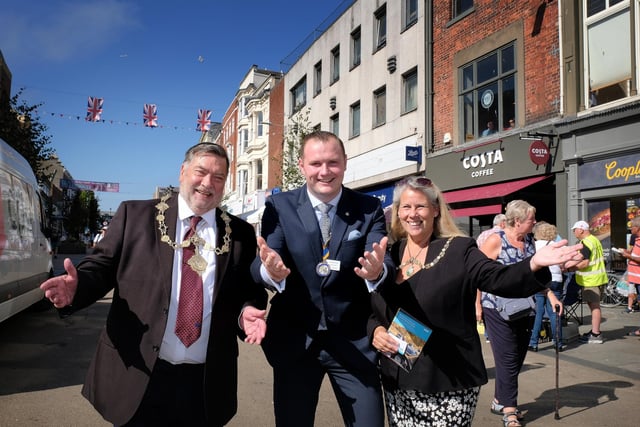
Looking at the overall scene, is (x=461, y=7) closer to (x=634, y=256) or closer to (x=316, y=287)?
(x=634, y=256)

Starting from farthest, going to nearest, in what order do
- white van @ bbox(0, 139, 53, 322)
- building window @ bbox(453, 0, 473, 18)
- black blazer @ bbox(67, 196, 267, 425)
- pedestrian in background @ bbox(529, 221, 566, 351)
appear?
building window @ bbox(453, 0, 473, 18) < pedestrian in background @ bbox(529, 221, 566, 351) < white van @ bbox(0, 139, 53, 322) < black blazer @ bbox(67, 196, 267, 425)

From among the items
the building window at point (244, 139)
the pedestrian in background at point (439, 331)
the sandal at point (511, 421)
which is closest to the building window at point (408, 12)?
the sandal at point (511, 421)

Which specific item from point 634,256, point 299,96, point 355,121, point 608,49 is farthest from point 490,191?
point 299,96

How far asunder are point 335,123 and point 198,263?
20877 millimetres

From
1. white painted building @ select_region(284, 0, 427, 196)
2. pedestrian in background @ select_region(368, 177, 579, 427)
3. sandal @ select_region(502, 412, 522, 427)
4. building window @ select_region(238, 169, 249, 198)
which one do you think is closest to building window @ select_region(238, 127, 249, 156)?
building window @ select_region(238, 169, 249, 198)

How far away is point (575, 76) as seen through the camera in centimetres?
1084

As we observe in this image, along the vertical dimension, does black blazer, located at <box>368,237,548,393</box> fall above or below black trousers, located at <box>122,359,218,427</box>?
above

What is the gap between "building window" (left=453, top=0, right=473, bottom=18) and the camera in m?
14.3

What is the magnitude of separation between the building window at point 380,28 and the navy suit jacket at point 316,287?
56.9ft

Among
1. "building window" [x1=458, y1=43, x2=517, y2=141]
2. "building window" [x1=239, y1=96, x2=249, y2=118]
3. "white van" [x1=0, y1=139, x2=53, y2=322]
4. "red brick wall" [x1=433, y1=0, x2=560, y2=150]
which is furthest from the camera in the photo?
"building window" [x1=239, y1=96, x2=249, y2=118]

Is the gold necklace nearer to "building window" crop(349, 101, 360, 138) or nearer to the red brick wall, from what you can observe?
the red brick wall

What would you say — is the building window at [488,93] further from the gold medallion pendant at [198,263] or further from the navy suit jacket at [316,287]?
the gold medallion pendant at [198,263]

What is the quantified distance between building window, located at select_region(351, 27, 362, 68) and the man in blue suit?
61.8 feet

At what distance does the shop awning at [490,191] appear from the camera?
38.7 ft
